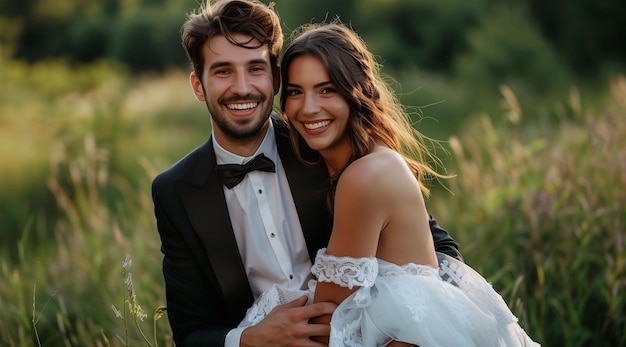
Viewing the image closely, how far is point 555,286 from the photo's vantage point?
4121 mm

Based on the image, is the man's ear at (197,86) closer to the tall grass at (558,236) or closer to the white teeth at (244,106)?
the white teeth at (244,106)

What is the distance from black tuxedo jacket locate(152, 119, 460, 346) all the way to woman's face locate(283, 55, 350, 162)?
28cm

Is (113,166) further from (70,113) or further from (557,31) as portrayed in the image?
(557,31)

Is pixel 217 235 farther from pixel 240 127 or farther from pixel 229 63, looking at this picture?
pixel 229 63

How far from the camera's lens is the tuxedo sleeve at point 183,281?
10.4 ft

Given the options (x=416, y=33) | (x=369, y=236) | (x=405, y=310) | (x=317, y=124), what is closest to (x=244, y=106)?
(x=317, y=124)

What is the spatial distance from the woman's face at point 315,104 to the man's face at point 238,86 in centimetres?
13

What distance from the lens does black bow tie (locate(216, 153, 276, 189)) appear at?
315 centimetres

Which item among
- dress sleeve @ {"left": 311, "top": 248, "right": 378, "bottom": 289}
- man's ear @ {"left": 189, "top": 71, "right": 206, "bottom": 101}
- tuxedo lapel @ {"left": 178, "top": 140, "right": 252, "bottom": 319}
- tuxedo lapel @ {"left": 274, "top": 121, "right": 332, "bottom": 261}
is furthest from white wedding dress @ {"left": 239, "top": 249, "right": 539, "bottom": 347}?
man's ear @ {"left": 189, "top": 71, "right": 206, "bottom": 101}

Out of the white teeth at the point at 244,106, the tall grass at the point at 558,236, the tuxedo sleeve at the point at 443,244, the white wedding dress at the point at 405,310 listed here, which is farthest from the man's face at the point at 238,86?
the tall grass at the point at 558,236

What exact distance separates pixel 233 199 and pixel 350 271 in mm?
688

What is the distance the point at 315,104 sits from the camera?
2922 mm

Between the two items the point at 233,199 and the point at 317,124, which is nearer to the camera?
the point at 317,124

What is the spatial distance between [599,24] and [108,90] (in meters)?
10.6
